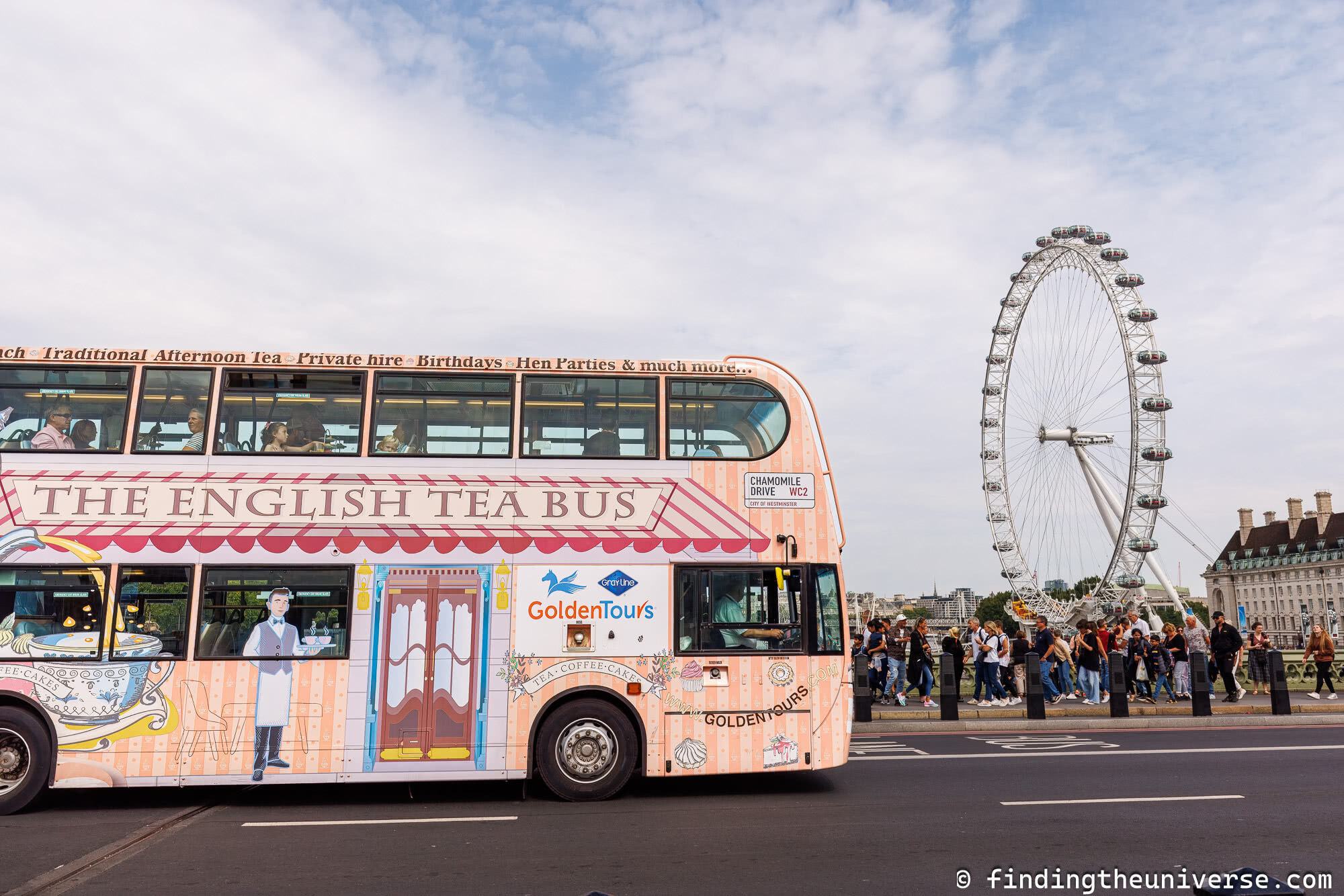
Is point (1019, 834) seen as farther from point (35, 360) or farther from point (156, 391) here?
point (35, 360)

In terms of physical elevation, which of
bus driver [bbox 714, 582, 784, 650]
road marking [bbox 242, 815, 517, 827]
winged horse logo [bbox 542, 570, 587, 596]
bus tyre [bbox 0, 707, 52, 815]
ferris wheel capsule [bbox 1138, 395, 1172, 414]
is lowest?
road marking [bbox 242, 815, 517, 827]

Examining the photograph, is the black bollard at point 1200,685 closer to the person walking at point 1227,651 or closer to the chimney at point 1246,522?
the person walking at point 1227,651

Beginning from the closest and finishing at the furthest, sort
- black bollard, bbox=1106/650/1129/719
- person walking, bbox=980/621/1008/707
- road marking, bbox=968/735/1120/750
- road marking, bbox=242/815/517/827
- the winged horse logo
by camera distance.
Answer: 1. road marking, bbox=242/815/517/827
2. the winged horse logo
3. road marking, bbox=968/735/1120/750
4. black bollard, bbox=1106/650/1129/719
5. person walking, bbox=980/621/1008/707

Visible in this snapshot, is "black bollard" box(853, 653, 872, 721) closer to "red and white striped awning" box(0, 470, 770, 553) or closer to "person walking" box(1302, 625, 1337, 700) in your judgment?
"red and white striped awning" box(0, 470, 770, 553)

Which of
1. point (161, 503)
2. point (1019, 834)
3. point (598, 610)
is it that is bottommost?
point (1019, 834)

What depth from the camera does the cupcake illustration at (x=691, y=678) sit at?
9.63m

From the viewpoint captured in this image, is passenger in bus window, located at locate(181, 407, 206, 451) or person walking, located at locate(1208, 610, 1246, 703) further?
person walking, located at locate(1208, 610, 1246, 703)

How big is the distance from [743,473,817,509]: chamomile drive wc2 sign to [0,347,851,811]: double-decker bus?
0.08 feet

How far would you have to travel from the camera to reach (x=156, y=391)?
9.69 meters

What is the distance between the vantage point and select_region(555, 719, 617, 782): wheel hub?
9508 mm

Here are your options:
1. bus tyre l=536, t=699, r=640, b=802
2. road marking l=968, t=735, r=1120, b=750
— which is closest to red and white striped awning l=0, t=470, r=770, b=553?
bus tyre l=536, t=699, r=640, b=802

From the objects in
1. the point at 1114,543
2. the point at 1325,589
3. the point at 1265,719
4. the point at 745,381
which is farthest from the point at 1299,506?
the point at 745,381

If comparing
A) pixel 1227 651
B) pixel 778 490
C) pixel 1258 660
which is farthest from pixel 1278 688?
pixel 778 490

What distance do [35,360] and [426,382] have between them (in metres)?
3.75
